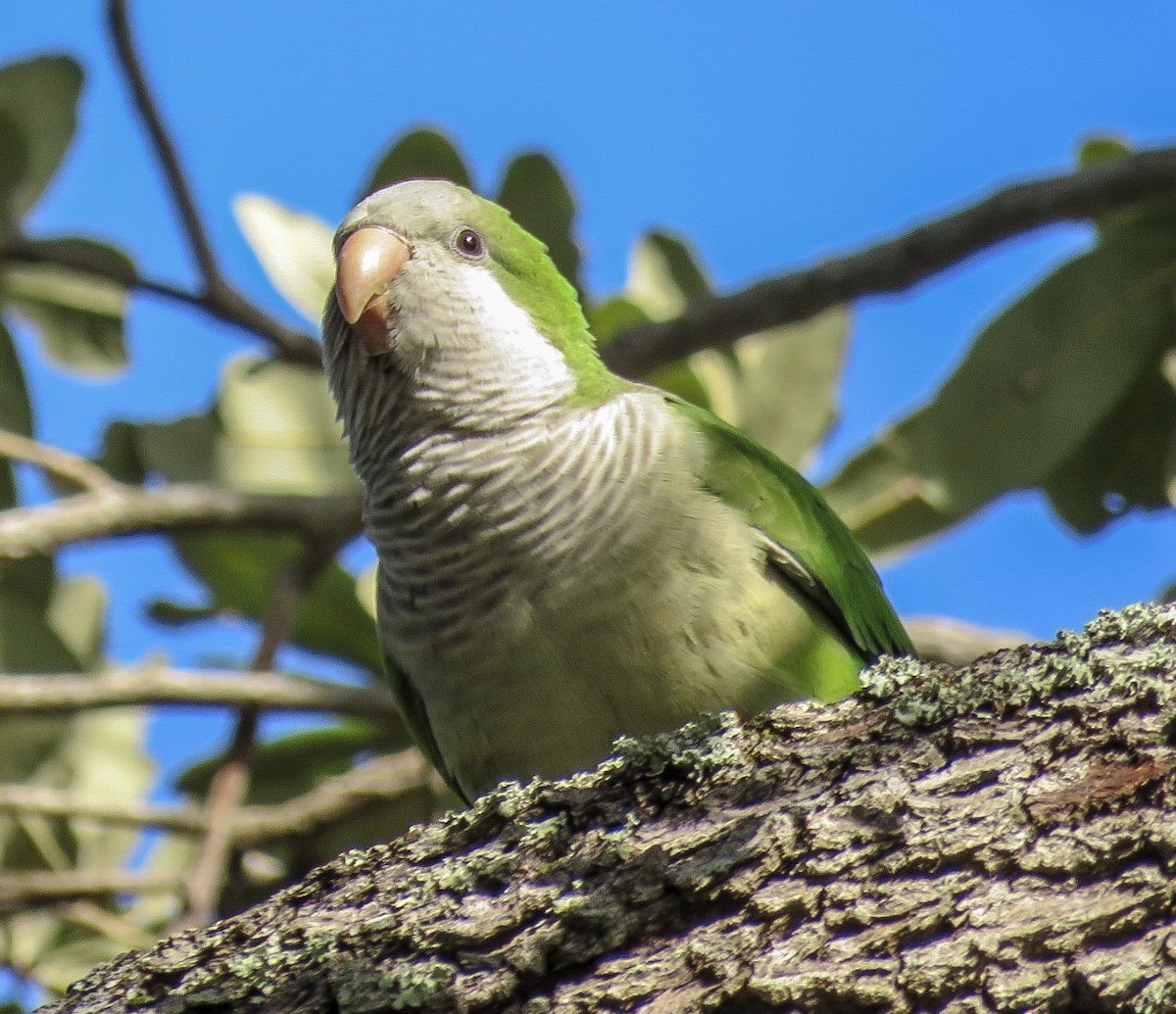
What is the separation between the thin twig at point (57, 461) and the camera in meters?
5.08

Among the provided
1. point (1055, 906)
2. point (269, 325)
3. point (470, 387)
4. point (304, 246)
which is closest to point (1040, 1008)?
point (1055, 906)

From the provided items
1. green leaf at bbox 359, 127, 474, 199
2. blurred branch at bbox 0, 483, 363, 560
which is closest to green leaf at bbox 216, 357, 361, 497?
blurred branch at bbox 0, 483, 363, 560

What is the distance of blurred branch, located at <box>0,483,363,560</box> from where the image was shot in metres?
4.77

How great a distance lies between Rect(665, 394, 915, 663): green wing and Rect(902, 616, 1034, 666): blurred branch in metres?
1.22

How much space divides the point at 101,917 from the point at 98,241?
8.11ft

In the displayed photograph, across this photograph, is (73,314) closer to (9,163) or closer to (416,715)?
(9,163)

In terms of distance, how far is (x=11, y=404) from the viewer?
5.66m

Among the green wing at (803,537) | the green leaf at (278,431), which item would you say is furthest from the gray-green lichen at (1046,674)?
the green leaf at (278,431)

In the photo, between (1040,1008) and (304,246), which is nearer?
(1040,1008)

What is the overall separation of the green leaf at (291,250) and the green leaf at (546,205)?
2.54ft

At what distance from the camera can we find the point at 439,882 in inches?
94.3

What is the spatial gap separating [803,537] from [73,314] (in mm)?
3721

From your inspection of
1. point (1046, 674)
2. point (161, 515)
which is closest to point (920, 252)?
point (161, 515)

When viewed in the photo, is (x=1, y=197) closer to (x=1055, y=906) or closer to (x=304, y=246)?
(x=304, y=246)
